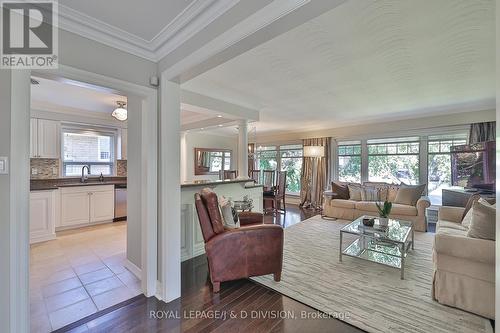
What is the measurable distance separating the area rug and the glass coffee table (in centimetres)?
10

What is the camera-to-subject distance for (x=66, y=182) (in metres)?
4.55

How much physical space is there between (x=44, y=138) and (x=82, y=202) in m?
1.40

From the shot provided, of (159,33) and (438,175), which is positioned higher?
(159,33)

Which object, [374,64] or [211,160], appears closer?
[374,64]

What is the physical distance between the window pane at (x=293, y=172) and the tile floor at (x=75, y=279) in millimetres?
5249

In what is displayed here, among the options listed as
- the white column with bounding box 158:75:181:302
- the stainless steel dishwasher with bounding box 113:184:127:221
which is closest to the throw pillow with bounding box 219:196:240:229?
the white column with bounding box 158:75:181:302

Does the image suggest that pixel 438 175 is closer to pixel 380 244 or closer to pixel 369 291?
pixel 380 244

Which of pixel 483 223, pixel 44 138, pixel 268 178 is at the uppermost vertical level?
pixel 44 138

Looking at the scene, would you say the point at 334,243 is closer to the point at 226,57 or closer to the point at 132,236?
the point at 132,236

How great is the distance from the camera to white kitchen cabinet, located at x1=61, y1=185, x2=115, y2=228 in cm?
420

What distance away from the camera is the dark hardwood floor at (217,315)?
5.82 feet

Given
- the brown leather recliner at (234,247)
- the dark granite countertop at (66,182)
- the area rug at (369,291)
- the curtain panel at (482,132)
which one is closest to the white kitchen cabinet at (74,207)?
the dark granite countertop at (66,182)

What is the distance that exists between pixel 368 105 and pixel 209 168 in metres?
5.13

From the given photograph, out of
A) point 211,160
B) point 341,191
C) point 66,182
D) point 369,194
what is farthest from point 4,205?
point 211,160
